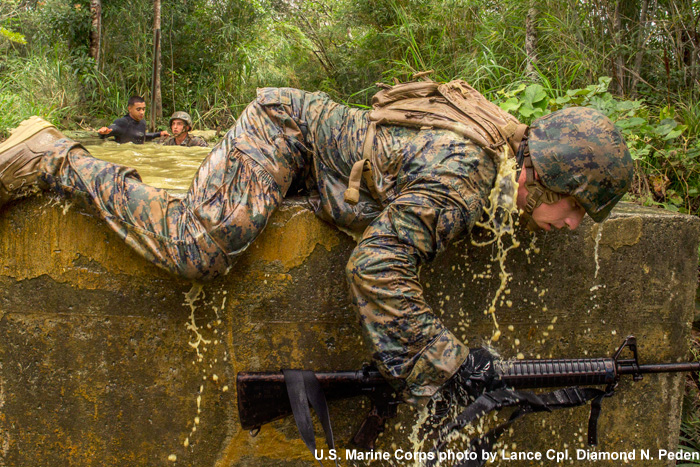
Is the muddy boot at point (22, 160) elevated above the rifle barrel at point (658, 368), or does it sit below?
above

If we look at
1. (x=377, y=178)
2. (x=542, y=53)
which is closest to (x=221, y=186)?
(x=377, y=178)

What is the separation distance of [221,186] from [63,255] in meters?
0.73

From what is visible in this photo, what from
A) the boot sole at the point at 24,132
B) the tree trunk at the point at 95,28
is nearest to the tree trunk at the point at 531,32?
the boot sole at the point at 24,132

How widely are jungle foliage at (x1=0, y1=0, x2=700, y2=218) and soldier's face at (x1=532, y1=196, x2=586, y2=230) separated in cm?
149

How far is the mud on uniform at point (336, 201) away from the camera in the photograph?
1.75 m

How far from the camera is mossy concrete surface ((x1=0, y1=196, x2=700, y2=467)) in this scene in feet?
6.98

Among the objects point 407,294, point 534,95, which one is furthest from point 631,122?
point 407,294

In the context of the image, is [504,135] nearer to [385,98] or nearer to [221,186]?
[385,98]

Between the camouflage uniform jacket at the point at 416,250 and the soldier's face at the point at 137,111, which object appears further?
the soldier's face at the point at 137,111

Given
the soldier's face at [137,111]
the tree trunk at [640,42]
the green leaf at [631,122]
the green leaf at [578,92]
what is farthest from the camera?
the soldier's face at [137,111]

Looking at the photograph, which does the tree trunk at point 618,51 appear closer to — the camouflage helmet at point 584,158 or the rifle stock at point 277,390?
the camouflage helmet at point 584,158

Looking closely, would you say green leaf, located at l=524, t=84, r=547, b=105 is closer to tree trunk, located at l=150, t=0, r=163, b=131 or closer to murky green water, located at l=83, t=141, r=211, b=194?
murky green water, located at l=83, t=141, r=211, b=194

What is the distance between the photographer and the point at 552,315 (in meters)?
2.42

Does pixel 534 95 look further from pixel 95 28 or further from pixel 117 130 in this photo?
pixel 95 28
